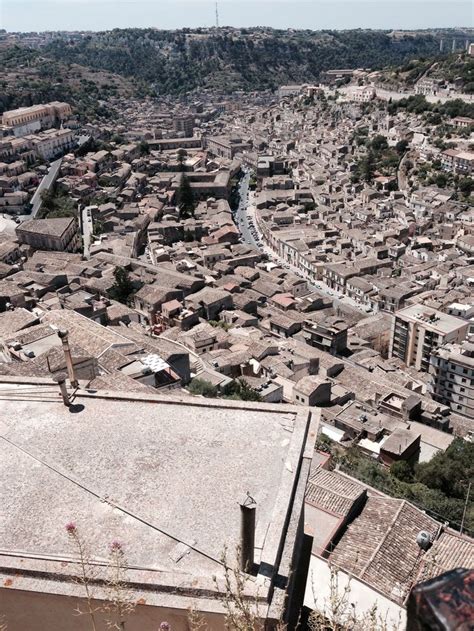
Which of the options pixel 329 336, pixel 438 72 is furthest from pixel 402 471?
pixel 438 72

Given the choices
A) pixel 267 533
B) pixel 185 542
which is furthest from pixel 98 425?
pixel 267 533

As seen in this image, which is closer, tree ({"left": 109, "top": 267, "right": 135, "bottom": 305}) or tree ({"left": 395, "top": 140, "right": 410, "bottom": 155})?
tree ({"left": 109, "top": 267, "right": 135, "bottom": 305})

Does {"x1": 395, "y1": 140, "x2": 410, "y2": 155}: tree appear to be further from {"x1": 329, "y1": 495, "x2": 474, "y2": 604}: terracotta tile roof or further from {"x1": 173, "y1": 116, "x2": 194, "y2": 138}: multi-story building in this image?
{"x1": 329, "y1": 495, "x2": 474, "y2": 604}: terracotta tile roof

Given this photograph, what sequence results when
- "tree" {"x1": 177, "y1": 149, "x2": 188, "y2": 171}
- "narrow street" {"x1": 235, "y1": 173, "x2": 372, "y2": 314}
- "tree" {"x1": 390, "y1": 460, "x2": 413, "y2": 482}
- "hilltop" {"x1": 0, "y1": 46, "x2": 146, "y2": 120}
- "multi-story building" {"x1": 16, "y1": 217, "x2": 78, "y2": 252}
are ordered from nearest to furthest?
"tree" {"x1": 390, "y1": 460, "x2": 413, "y2": 482} < "narrow street" {"x1": 235, "y1": 173, "x2": 372, "y2": 314} < "multi-story building" {"x1": 16, "y1": 217, "x2": 78, "y2": 252} < "tree" {"x1": 177, "y1": 149, "x2": 188, "y2": 171} < "hilltop" {"x1": 0, "y1": 46, "x2": 146, "y2": 120}

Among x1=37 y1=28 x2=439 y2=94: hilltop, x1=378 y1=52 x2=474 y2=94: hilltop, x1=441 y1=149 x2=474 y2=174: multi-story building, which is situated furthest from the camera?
x1=37 y1=28 x2=439 y2=94: hilltop

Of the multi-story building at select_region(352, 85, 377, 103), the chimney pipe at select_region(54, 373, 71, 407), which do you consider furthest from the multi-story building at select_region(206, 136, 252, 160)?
the chimney pipe at select_region(54, 373, 71, 407)

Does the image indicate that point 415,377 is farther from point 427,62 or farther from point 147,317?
point 427,62

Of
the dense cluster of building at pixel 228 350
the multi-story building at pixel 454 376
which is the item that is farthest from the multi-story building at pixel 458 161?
the multi-story building at pixel 454 376
